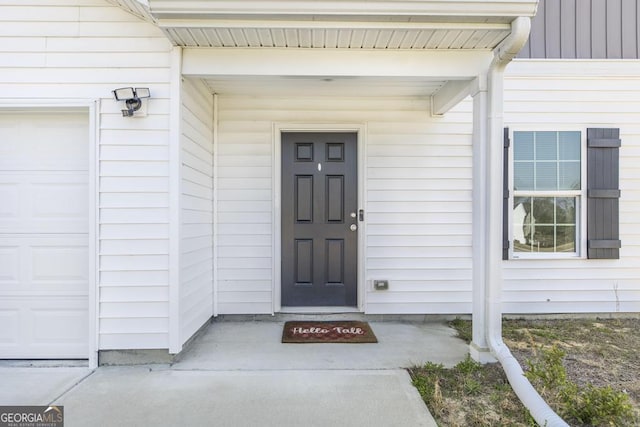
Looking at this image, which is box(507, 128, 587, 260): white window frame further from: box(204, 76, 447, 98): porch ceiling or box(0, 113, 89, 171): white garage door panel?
box(0, 113, 89, 171): white garage door panel

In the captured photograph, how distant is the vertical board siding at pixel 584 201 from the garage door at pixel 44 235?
3780 millimetres

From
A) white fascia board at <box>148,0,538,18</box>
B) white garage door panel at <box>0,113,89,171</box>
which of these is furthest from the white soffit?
white garage door panel at <box>0,113,89,171</box>

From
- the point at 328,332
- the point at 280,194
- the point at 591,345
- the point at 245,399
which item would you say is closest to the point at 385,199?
the point at 280,194

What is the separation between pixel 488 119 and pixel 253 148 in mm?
2134

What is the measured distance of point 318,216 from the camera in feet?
12.9

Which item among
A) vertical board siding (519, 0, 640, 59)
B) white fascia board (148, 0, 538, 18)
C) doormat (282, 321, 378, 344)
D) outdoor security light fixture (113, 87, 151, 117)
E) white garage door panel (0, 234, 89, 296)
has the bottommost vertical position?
doormat (282, 321, 378, 344)

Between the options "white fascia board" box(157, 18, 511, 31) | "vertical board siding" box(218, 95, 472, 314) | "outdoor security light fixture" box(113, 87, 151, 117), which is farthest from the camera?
"vertical board siding" box(218, 95, 472, 314)

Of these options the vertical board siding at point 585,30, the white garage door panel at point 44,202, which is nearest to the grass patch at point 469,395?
the white garage door panel at point 44,202

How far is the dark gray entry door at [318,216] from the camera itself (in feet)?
12.9

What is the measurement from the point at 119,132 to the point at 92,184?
0.42 meters

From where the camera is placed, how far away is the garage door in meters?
2.84

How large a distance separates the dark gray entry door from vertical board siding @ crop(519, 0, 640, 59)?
2101 millimetres

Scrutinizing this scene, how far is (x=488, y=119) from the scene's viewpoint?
2771 millimetres

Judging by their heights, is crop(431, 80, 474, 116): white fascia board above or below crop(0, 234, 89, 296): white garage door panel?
above
